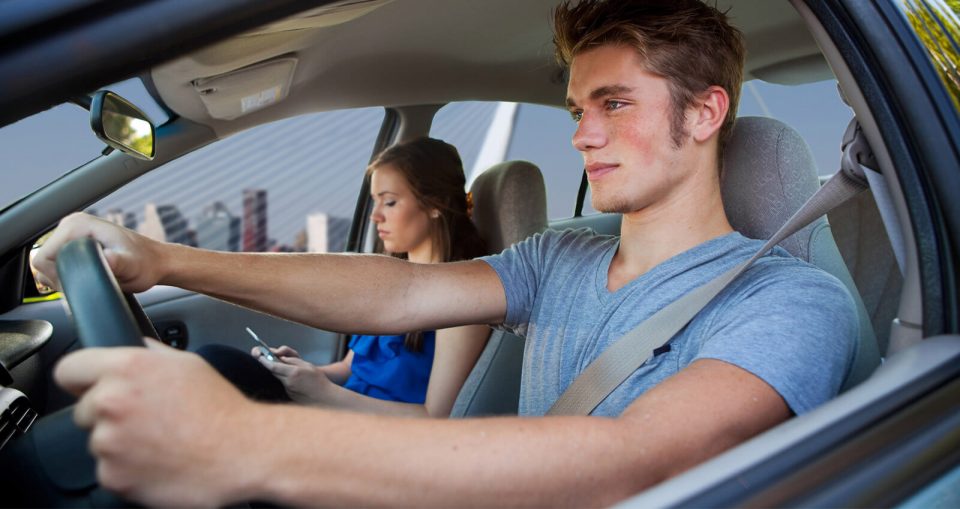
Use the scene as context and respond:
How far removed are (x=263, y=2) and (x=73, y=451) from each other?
525mm

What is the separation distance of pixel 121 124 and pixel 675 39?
111 centimetres

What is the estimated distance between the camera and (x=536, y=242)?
1.88 meters

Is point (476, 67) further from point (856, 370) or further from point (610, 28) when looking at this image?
point (856, 370)

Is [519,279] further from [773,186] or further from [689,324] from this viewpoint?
[773,186]

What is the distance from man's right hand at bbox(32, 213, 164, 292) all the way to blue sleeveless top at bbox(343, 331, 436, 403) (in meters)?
1.20

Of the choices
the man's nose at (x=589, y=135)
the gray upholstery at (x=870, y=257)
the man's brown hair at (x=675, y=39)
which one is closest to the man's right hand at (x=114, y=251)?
the man's nose at (x=589, y=135)

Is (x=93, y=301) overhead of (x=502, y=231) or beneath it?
overhead

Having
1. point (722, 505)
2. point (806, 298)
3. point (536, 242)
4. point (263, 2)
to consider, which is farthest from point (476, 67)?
point (722, 505)

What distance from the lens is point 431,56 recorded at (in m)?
2.45

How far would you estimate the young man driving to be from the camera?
2.36 ft

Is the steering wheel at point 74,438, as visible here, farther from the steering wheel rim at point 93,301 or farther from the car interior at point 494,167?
the car interior at point 494,167

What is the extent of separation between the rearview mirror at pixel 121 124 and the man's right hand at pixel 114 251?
0.17 meters

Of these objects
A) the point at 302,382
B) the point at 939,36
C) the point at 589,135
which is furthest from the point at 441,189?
the point at 939,36

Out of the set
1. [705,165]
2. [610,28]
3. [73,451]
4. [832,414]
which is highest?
[610,28]
